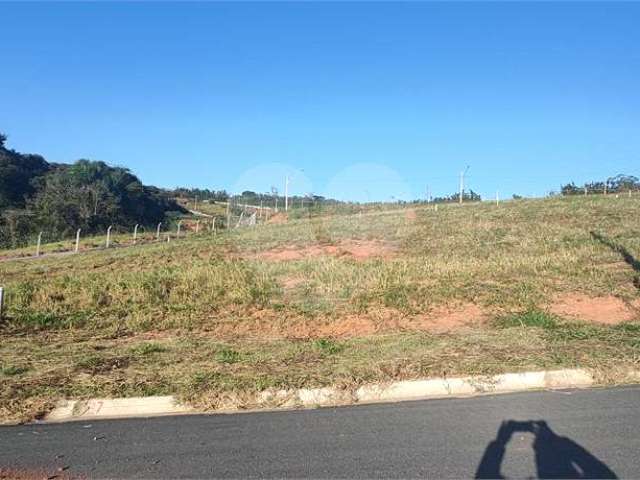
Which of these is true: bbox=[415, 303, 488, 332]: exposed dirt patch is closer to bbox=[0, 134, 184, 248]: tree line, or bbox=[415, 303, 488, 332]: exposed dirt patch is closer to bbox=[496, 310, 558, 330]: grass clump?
bbox=[496, 310, 558, 330]: grass clump

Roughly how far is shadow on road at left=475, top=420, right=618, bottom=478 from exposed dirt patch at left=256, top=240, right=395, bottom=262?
36.3ft

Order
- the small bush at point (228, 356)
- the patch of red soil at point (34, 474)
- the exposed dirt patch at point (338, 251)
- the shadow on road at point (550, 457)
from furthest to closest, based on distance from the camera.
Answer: the exposed dirt patch at point (338, 251) → the small bush at point (228, 356) → the patch of red soil at point (34, 474) → the shadow on road at point (550, 457)

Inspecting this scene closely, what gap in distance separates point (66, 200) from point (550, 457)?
141ft

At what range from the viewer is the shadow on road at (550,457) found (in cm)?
392

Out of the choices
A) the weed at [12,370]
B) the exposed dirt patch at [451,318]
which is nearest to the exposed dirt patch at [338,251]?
the exposed dirt patch at [451,318]

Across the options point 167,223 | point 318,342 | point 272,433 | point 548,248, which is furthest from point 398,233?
point 167,223

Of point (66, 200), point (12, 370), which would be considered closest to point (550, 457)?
point (12, 370)

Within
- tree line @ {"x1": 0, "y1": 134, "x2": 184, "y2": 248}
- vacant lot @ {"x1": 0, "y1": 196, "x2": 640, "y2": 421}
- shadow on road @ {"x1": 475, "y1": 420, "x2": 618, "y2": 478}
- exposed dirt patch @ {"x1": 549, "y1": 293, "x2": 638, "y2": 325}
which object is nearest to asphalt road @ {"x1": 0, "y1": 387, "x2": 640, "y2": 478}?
shadow on road @ {"x1": 475, "y1": 420, "x2": 618, "y2": 478}

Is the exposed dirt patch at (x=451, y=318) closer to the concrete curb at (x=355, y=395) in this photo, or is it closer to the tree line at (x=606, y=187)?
the concrete curb at (x=355, y=395)

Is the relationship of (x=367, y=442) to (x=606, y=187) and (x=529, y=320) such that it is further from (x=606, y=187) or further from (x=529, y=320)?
(x=606, y=187)

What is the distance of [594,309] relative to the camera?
30.2ft

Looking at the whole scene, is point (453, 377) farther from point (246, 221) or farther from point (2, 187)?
point (2, 187)

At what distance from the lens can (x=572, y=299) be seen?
9.74 metres

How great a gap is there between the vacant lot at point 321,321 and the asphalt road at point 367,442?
0.58m
